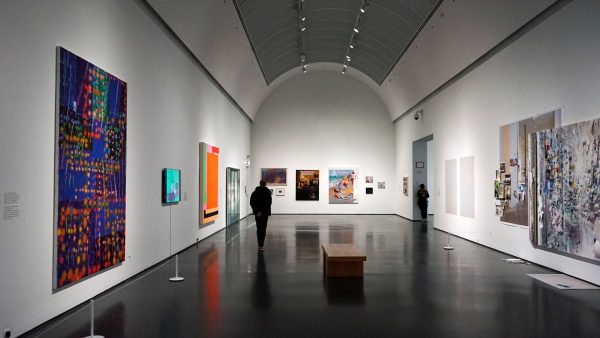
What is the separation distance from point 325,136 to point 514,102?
17096 mm

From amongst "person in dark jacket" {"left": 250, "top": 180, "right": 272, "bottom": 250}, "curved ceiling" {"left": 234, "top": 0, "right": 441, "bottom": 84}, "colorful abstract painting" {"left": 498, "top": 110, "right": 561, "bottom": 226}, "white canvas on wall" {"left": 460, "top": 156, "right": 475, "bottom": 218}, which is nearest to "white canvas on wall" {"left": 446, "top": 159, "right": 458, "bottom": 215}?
"white canvas on wall" {"left": 460, "top": 156, "right": 475, "bottom": 218}

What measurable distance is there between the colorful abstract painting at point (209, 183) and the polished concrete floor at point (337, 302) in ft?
11.2

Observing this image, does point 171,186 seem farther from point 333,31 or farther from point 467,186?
point 333,31

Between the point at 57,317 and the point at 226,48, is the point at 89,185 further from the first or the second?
the point at 226,48

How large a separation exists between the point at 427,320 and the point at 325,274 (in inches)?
136

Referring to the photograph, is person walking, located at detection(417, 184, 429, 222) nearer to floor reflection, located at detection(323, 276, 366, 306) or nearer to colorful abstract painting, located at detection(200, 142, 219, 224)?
colorful abstract painting, located at detection(200, 142, 219, 224)

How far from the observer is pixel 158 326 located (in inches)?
231

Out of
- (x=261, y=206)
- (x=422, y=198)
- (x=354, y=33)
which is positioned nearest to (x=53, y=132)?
(x=261, y=206)

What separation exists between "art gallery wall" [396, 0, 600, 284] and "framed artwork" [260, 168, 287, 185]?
429 inches

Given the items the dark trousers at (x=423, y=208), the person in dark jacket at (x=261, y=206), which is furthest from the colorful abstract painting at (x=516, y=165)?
the dark trousers at (x=423, y=208)

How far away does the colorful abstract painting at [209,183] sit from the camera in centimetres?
1497

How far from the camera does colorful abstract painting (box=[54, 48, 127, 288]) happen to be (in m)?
6.44

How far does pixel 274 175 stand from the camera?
28.4 metres

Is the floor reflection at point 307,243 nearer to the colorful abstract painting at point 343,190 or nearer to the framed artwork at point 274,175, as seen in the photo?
the colorful abstract painting at point 343,190
